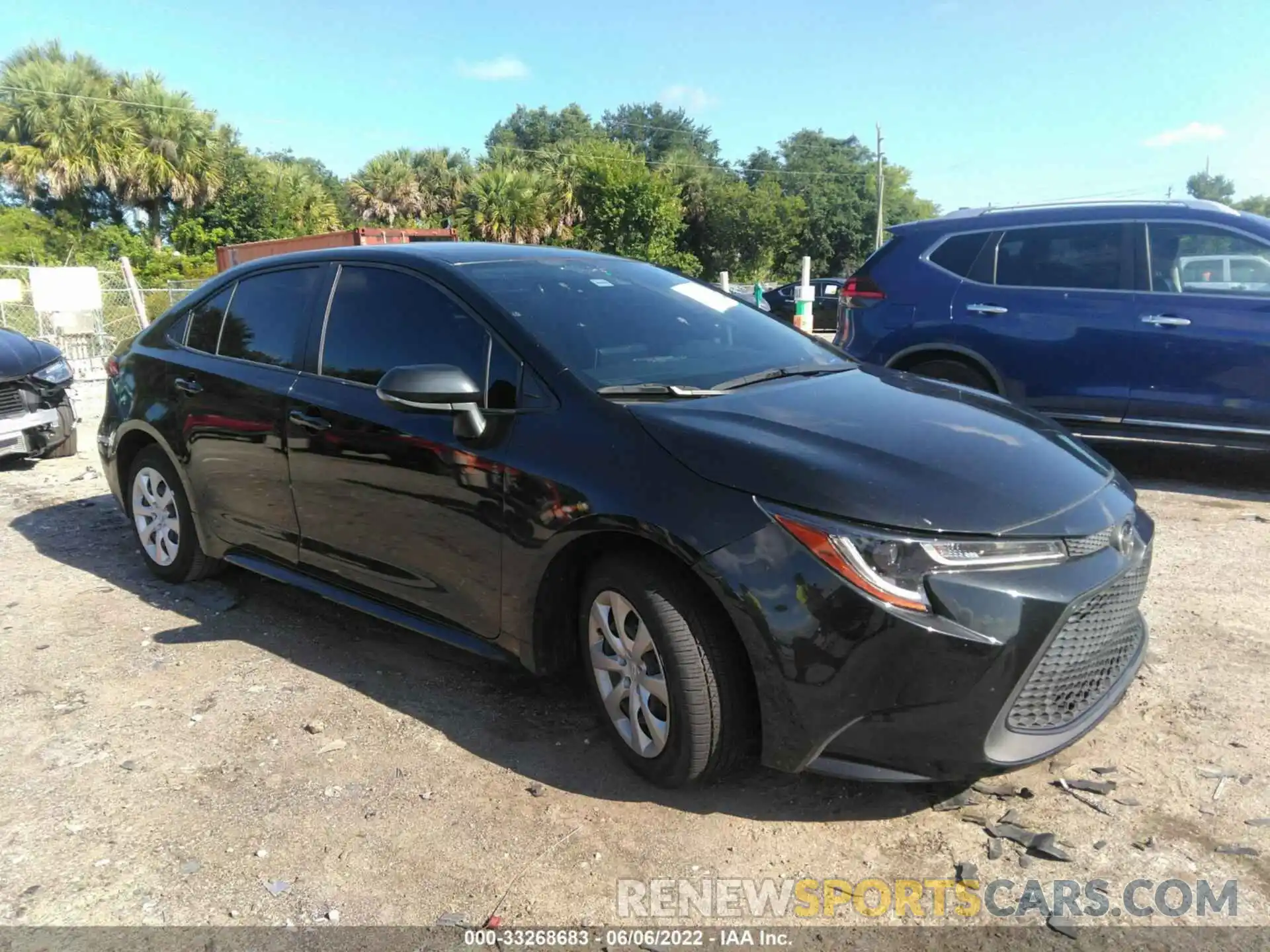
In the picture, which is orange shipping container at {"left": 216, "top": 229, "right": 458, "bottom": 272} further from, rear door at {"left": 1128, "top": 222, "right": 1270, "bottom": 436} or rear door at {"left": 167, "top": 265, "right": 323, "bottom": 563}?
rear door at {"left": 1128, "top": 222, "right": 1270, "bottom": 436}

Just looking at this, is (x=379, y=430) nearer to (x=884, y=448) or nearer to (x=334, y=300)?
(x=334, y=300)

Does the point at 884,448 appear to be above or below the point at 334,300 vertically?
below

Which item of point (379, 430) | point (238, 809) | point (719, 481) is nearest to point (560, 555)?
point (719, 481)

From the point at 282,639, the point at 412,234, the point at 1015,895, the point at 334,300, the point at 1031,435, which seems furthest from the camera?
the point at 412,234

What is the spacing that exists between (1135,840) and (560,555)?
1804 mm

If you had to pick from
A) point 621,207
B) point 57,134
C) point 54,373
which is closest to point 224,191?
point 57,134

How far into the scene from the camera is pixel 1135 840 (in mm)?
2523

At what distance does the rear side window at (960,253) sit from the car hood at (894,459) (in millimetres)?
3584

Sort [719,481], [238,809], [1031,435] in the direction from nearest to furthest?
[719,481], [238,809], [1031,435]

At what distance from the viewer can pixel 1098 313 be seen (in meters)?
5.98

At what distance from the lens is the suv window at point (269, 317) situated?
3.94 meters

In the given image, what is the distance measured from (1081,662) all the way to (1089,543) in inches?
12.8

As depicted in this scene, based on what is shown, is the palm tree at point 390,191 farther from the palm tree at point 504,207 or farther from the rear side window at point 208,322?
A: the rear side window at point 208,322

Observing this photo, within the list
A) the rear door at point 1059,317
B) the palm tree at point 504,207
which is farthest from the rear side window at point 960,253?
the palm tree at point 504,207
